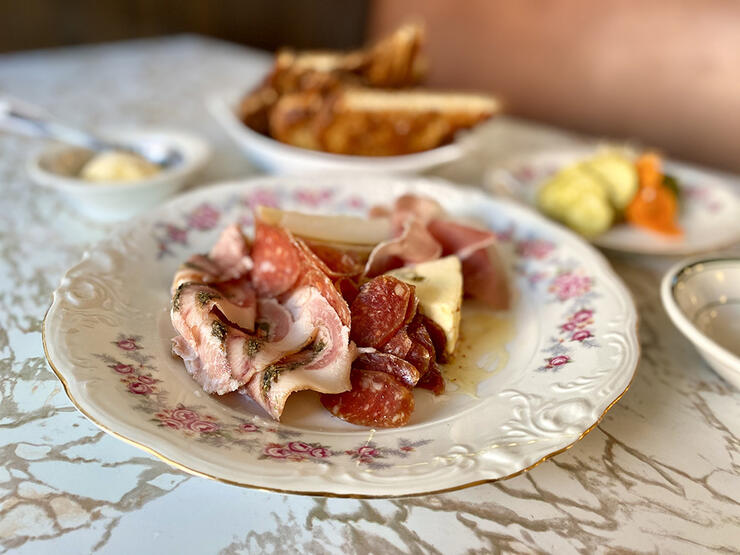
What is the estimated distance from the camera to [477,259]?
117cm

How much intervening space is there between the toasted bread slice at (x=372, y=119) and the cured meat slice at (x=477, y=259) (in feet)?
1.61

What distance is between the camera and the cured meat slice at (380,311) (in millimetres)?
921

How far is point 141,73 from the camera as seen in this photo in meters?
2.71

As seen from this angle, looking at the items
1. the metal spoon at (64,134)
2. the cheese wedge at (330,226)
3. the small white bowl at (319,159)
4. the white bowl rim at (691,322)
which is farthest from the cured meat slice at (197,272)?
the white bowl rim at (691,322)

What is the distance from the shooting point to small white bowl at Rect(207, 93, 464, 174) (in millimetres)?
1522

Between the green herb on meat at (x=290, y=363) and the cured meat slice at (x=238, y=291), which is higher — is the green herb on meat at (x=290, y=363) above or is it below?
above

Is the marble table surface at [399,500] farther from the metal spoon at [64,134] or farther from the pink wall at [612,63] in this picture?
the pink wall at [612,63]

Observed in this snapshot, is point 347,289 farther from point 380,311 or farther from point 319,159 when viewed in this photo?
point 319,159

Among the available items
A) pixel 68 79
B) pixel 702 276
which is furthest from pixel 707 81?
pixel 68 79

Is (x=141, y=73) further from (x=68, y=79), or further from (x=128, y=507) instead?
(x=128, y=507)

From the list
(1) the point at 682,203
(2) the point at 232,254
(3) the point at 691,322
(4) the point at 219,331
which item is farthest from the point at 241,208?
(1) the point at 682,203

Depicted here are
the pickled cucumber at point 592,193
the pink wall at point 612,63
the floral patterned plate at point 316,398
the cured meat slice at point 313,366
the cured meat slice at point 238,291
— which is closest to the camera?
the floral patterned plate at point 316,398

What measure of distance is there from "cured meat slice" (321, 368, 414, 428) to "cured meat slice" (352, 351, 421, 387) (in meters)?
0.02

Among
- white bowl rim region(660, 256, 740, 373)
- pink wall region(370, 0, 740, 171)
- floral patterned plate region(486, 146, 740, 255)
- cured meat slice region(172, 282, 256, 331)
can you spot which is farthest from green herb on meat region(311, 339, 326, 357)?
pink wall region(370, 0, 740, 171)
